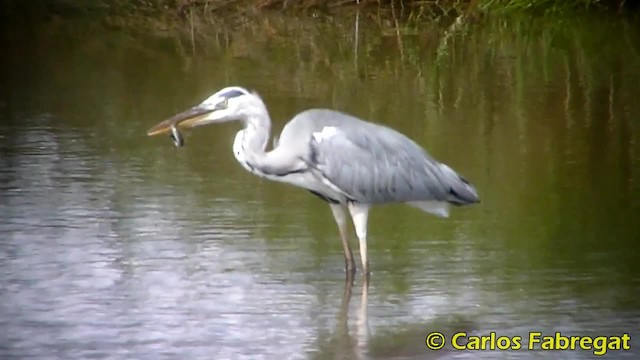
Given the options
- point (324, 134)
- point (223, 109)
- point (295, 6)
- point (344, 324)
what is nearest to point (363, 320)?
point (344, 324)

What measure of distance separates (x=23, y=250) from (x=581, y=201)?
3.43 m

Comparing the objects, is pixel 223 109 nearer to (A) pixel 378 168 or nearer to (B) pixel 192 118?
(B) pixel 192 118

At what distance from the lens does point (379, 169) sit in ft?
24.7

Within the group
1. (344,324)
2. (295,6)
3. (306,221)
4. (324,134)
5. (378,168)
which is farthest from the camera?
(295,6)

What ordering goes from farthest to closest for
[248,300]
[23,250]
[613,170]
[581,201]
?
[613,170] < [581,201] < [23,250] < [248,300]

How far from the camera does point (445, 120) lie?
12023mm

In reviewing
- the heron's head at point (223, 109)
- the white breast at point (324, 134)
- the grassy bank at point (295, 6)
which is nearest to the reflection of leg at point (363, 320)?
the white breast at point (324, 134)

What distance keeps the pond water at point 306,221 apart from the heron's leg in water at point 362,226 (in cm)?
13

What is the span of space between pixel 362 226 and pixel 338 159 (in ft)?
1.26

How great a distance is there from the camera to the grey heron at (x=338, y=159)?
733cm

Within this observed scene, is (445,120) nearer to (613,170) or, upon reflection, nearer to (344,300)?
(613,170)

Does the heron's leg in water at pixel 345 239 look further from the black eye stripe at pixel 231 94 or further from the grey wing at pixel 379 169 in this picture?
the black eye stripe at pixel 231 94

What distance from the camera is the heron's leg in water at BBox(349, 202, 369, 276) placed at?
7461 millimetres

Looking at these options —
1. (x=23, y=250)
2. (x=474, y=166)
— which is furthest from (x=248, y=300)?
(x=474, y=166)
